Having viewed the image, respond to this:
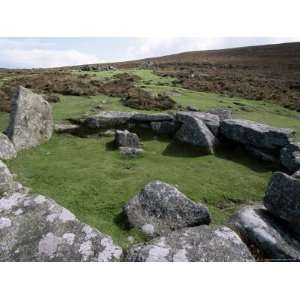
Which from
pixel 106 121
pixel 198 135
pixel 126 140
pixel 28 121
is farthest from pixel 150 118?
pixel 28 121

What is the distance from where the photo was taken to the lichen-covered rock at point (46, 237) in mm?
6402

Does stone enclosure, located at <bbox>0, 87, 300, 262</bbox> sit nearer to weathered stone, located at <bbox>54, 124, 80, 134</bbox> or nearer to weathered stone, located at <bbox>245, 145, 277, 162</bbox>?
weathered stone, located at <bbox>245, 145, 277, 162</bbox>

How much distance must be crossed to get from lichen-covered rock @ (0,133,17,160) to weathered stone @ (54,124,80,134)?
10.2 ft

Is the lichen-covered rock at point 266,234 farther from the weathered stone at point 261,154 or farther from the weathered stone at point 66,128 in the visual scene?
the weathered stone at point 66,128

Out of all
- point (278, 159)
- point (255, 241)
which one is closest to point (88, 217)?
point (255, 241)

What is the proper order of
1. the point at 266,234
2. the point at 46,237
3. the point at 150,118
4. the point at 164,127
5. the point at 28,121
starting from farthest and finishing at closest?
the point at 150,118
the point at 164,127
the point at 28,121
the point at 266,234
the point at 46,237

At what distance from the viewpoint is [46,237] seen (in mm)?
6812

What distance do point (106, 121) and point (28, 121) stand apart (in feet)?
12.2

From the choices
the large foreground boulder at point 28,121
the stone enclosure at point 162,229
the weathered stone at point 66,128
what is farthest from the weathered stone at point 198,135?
the large foreground boulder at point 28,121

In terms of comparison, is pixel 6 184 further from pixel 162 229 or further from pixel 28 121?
pixel 28 121

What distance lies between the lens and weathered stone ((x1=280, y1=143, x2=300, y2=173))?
1146 centimetres

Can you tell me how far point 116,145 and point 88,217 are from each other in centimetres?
599

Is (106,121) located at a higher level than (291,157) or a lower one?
higher

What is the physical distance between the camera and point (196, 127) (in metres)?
14.0
